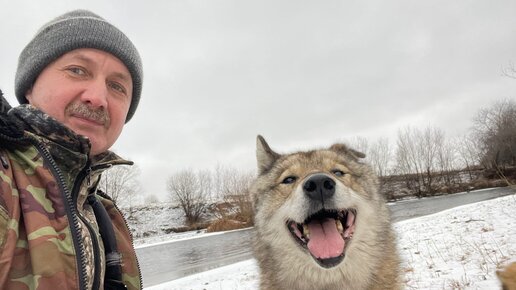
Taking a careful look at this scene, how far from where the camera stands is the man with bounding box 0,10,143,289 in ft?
5.45

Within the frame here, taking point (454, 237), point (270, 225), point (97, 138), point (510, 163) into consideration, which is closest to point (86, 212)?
point (97, 138)

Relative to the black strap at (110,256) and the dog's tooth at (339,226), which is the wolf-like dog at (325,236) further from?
the black strap at (110,256)

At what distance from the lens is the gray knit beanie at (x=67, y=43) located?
96.0 inches

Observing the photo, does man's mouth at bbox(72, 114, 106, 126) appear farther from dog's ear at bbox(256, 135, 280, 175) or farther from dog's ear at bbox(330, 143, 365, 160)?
dog's ear at bbox(330, 143, 365, 160)

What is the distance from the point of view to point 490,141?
5216cm

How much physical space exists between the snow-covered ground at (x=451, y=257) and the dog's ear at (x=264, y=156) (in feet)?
4.84

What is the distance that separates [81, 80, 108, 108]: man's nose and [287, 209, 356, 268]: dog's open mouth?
2151mm

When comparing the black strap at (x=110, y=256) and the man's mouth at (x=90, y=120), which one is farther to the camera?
the black strap at (x=110, y=256)

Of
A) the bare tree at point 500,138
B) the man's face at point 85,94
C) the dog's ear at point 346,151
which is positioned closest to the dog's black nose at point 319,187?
the dog's ear at point 346,151

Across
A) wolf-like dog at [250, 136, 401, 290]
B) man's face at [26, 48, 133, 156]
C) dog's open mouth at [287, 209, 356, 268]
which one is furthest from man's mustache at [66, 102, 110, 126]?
dog's open mouth at [287, 209, 356, 268]

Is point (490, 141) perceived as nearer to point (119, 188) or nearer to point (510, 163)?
point (510, 163)

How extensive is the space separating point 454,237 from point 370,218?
8.66m

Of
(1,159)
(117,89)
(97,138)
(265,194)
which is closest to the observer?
(1,159)

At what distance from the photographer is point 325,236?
3.29m
